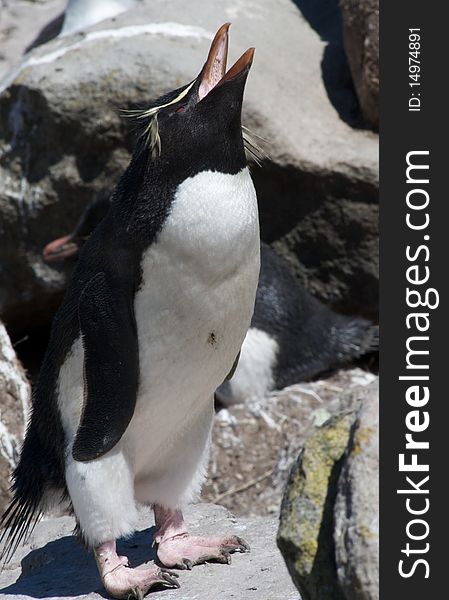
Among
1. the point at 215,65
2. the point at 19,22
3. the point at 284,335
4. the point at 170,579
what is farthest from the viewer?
the point at 19,22

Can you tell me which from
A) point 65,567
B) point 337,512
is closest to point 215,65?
point 337,512

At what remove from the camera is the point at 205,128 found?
3180 mm

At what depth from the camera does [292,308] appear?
21.6 ft

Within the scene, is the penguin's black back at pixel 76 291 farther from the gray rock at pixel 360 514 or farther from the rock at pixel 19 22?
the rock at pixel 19 22

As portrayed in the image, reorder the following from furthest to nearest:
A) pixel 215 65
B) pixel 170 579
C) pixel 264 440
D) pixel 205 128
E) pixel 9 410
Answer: pixel 264 440 < pixel 9 410 < pixel 170 579 < pixel 215 65 < pixel 205 128

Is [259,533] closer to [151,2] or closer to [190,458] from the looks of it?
[190,458]

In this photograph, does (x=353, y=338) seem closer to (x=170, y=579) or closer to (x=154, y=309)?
(x=170, y=579)

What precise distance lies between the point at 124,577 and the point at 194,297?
86cm

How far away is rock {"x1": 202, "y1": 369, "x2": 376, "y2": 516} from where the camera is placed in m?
5.57


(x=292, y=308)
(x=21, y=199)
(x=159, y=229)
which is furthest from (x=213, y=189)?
(x=21, y=199)

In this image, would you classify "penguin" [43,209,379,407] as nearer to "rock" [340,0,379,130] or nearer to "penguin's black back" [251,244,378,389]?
"penguin's black back" [251,244,378,389]

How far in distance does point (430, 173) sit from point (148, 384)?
3.93 feet

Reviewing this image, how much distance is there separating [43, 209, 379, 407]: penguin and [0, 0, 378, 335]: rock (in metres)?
0.29

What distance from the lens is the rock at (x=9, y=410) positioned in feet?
14.7
